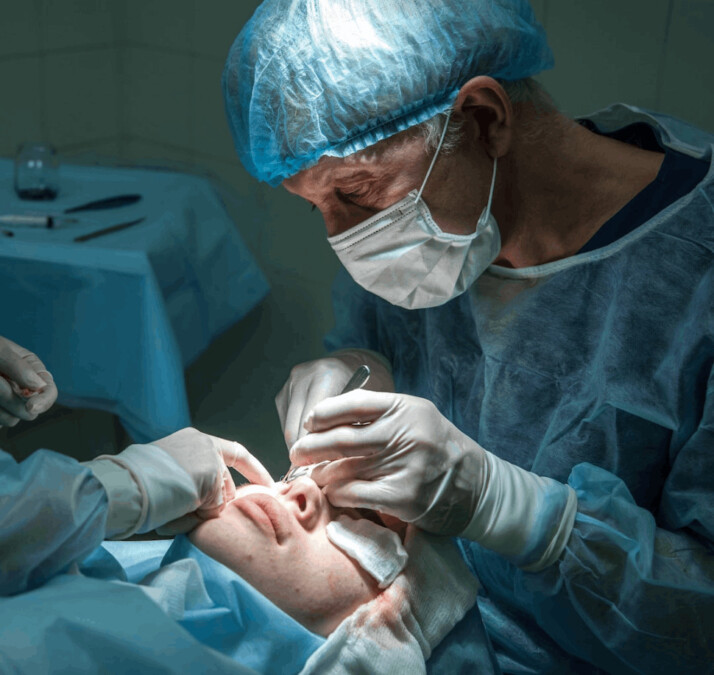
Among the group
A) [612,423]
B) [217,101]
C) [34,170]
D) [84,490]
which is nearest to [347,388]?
[612,423]

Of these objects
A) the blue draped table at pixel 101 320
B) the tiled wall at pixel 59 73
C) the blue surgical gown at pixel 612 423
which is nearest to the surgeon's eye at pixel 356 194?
the blue surgical gown at pixel 612 423

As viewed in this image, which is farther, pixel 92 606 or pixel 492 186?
pixel 492 186

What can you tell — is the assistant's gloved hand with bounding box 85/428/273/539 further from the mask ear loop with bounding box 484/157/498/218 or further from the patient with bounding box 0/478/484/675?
the mask ear loop with bounding box 484/157/498/218

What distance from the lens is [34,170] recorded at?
2641 millimetres

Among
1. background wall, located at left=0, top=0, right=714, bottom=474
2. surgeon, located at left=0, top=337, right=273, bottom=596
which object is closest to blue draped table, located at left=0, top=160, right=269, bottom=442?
background wall, located at left=0, top=0, right=714, bottom=474

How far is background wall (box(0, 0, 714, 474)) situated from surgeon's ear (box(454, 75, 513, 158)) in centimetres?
69

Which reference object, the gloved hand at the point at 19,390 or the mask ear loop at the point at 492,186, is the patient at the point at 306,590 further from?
the mask ear loop at the point at 492,186

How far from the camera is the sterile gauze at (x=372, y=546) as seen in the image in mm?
1325

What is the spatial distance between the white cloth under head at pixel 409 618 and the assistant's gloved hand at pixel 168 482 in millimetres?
288

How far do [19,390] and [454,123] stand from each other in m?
0.85

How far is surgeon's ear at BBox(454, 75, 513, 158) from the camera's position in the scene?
1327 millimetres

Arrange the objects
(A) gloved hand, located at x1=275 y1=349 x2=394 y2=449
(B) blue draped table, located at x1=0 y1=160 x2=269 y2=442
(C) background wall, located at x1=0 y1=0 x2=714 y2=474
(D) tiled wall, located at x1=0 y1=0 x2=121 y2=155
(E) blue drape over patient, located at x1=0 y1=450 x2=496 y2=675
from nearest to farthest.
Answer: (E) blue drape over patient, located at x1=0 y1=450 x2=496 y2=675 < (A) gloved hand, located at x1=275 y1=349 x2=394 y2=449 < (C) background wall, located at x1=0 y1=0 x2=714 y2=474 < (B) blue draped table, located at x1=0 y1=160 x2=269 y2=442 < (D) tiled wall, located at x1=0 y1=0 x2=121 y2=155

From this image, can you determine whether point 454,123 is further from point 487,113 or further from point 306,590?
point 306,590

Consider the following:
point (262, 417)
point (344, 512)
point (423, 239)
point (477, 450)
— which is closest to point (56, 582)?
point (344, 512)
